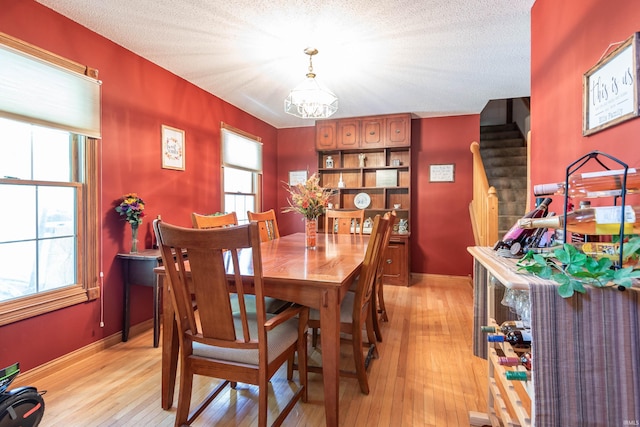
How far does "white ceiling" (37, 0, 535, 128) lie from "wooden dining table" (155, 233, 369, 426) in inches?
66.7

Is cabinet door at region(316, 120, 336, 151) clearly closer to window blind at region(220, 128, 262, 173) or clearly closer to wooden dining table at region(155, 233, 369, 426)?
window blind at region(220, 128, 262, 173)

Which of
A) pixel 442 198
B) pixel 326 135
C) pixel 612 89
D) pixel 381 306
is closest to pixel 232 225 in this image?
pixel 381 306

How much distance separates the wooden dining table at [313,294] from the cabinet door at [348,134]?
3041 mm

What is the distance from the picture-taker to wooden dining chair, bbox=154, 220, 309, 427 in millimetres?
1226

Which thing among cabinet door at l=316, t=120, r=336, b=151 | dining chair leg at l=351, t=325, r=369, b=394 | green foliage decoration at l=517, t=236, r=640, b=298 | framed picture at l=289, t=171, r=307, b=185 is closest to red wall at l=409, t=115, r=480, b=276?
cabinet door at l=316, t=120, r=336, b=151

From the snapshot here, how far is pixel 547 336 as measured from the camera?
0.80m

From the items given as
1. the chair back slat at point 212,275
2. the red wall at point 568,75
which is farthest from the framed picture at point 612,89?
the chair back slat at point 212,275

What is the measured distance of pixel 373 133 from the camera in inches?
183

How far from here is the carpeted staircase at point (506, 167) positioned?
4.33 meters

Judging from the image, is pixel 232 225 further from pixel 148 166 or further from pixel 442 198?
pixel 442 198

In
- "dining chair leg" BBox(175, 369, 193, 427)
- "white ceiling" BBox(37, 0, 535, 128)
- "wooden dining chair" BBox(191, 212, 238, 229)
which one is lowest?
"dining chair leg" BBox(175, 369, 193, 427)

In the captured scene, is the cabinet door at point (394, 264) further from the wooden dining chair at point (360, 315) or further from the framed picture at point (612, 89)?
the framed picture at point (612, 89)

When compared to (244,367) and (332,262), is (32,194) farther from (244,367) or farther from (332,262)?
(332,262)

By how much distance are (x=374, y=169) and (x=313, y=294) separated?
3.71 m
